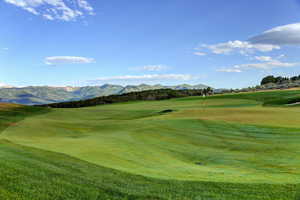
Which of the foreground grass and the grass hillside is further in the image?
the grass hillside

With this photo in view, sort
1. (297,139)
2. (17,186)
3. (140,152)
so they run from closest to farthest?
(17,186), (140,152), (297,139)

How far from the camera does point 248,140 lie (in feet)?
80.8

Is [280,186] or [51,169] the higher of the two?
[51,169]

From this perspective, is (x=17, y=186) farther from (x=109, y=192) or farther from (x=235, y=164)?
(x=235, y=164)

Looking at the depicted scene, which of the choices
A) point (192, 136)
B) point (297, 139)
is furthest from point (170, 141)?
point (297, 139)

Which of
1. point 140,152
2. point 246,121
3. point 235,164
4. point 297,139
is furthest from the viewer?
point 246,121

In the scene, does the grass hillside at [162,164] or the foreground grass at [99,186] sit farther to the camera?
the grass hillside at [162,164]

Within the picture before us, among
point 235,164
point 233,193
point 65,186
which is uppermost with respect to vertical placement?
point 65,186

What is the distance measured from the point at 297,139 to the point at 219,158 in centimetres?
1050

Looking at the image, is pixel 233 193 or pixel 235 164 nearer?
pixel 233 193

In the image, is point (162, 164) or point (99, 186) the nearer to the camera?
point (99, 186)

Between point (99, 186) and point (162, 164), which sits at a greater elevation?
point (99, 186)

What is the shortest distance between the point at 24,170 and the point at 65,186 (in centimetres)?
227

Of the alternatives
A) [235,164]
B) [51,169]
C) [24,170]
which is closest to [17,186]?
[24,170]
